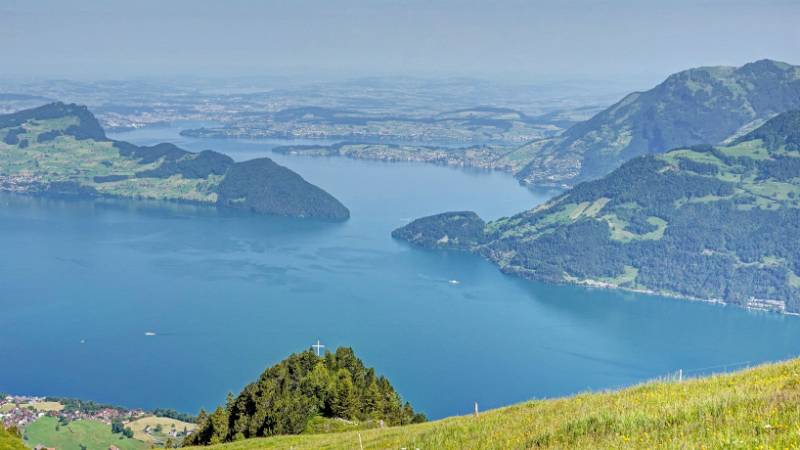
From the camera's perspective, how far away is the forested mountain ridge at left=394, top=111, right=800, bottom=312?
15650 cm

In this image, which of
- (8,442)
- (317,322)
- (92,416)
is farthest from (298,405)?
(317,322)

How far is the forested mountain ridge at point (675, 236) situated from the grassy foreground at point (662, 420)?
141340mm

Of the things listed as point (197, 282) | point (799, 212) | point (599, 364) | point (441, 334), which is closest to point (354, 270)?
point (197, 282)

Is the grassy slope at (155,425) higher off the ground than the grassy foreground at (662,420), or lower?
lower

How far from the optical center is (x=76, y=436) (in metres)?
69.9

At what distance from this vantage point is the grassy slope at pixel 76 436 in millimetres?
67312

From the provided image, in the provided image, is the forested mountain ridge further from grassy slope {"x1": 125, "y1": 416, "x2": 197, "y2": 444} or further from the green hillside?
the green hillside

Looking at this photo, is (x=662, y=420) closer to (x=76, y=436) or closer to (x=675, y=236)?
(x=76, y=436)

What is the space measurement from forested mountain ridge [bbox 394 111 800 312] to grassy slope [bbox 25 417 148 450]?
102m

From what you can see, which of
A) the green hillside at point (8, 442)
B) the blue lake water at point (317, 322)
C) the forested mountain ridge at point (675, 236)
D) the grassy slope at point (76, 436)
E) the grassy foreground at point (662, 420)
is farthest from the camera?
the forested mountain ridge at point (675, 236)

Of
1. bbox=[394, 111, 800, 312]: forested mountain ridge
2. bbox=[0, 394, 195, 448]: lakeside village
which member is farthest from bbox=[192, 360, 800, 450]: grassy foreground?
bbox=[394, 111, 800, 312]: forested mountain ridge

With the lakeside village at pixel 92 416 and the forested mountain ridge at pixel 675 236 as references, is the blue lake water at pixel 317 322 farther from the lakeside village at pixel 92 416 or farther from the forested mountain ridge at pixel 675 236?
the forested mountain ridge at pixel 675 236

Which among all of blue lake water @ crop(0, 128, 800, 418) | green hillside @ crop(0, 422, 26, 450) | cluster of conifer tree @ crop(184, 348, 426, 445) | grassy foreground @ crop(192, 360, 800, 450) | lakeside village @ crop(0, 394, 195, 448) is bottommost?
blue lake water @ crop(0, 128, 800, 418)

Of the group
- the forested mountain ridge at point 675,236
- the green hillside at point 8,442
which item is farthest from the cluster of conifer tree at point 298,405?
the forested mountain ridge at point 675,236
